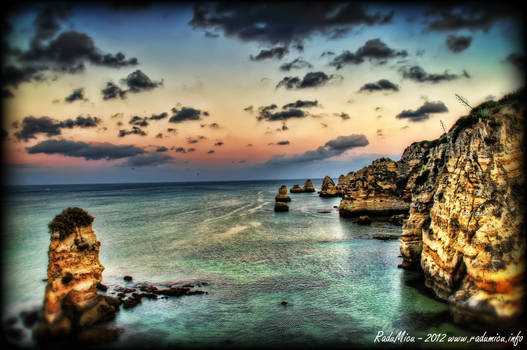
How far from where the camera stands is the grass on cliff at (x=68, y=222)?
18.5 m

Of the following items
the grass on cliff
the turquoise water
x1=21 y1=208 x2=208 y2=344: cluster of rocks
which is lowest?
the turquoise water

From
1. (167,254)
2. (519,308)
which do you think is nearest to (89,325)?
(167,254)

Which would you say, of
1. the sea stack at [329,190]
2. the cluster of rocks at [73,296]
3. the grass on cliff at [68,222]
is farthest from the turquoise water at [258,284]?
the sea stack at [329,190]

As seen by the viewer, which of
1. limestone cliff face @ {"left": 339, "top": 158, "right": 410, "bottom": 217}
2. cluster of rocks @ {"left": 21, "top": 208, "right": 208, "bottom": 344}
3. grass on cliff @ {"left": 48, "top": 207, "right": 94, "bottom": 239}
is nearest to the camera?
cluster of rocks @ {"left": 21, "top": 208, "right": 208, "bottom": 344}

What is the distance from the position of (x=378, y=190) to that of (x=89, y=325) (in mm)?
53021

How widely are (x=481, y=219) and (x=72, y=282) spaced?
82.7 feet

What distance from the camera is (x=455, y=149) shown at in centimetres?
2105

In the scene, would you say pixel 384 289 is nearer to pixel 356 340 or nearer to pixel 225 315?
pixel 356 340

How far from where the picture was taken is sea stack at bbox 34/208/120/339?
54.0ft

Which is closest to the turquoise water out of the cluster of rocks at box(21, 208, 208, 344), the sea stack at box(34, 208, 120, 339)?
the cluster of rocks at box(21, 208, 208, 344)

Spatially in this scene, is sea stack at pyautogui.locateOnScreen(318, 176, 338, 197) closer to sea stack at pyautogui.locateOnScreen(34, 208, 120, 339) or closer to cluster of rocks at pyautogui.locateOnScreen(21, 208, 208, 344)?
cluster of rocks at pyautogui.locateOnScreen(21, 208, 208, 344)

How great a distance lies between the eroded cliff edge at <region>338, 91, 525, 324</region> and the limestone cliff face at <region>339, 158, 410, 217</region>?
34.9 metres

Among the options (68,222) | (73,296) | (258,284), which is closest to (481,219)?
(258,284)

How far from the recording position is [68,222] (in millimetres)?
18812
